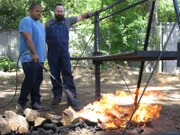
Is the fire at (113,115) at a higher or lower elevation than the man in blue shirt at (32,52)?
lower

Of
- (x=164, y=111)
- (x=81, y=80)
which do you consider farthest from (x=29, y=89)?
(x=81, y=80)

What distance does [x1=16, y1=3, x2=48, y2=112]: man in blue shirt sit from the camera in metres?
4.85

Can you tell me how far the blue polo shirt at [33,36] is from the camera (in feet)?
16.1

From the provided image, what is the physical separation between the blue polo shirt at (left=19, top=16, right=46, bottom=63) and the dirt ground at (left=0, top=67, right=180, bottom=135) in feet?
3.05

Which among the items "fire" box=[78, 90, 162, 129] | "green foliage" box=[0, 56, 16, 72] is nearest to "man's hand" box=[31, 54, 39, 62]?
"fire" box=[78, 90, 162, 129]

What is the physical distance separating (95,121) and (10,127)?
1.07 meters

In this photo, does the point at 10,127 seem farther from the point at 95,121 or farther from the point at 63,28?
the point at 63,28

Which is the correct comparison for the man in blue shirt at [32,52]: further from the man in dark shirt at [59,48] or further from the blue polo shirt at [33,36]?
the man in dark shirt at [59,48]

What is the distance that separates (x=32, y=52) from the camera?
4801 mm

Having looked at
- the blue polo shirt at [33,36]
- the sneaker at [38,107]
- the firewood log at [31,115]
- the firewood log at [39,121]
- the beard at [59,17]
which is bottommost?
the sneaker at [38,107]

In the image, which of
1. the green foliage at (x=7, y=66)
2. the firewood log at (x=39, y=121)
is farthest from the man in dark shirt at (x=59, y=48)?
the green foliage at (x=7, y=66)

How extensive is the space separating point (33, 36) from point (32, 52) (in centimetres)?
38

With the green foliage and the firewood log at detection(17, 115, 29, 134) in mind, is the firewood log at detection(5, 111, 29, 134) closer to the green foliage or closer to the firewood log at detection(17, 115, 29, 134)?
the firewood log at detection(17, 115, 29, 134)

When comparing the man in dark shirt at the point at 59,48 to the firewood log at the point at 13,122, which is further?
the man in dark shirt at the point at 59,48
